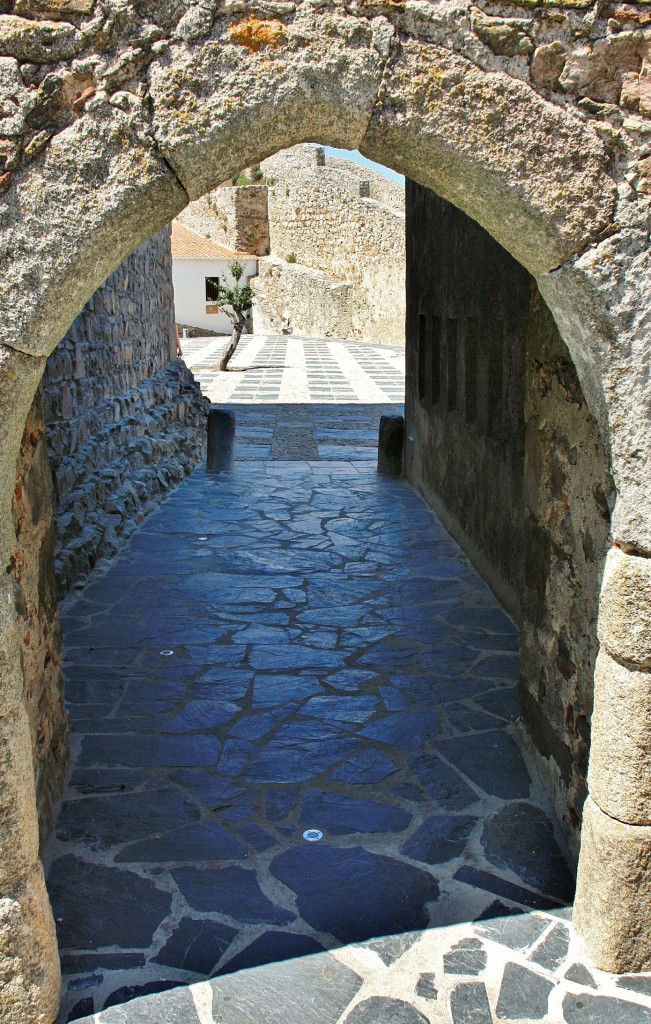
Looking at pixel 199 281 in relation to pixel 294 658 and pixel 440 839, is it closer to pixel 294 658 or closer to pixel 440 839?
pixel 294 658

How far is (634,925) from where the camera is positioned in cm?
286

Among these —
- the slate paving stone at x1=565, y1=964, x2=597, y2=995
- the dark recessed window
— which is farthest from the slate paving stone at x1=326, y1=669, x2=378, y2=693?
the dark recessed window

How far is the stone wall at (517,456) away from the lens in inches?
134

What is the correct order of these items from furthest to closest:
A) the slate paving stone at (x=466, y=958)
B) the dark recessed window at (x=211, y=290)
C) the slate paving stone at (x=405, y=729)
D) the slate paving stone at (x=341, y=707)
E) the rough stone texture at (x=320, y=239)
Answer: the dark recessed window at (x=211, y=290)
the rough stone texture at (x=320, y=239)
the slate paving stone at (x=341, y=707)
the slate paving stone at (x=405, y=729)
the slate paving stone at (x=466, y=958)

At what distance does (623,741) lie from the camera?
9.06 ft

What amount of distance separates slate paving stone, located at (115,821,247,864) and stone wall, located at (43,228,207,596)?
9.39 feet

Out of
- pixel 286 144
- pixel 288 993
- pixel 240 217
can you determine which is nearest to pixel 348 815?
pixel 288 993

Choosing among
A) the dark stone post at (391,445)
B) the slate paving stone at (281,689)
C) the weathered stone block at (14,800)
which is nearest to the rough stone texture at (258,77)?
the weathered stone block at (14,800)

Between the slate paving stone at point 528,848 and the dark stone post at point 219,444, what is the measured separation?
22.9ft

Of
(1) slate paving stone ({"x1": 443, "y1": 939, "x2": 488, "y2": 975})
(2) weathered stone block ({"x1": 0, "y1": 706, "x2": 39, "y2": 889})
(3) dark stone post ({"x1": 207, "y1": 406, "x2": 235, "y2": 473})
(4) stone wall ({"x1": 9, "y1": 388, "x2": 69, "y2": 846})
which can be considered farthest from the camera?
(3) dark stone post ({"x1": 207, "y1": 406, "x2": 235, "y2": 473})

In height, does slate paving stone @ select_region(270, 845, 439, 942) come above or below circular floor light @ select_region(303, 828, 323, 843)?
below

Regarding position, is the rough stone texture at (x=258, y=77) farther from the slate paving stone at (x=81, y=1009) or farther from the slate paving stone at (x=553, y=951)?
the slate paving stone at (x=553, y=951)

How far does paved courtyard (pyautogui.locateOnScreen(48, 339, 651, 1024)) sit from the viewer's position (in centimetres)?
285

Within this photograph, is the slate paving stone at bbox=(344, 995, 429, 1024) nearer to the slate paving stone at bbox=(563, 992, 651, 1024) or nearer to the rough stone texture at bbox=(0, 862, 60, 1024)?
the slate paving stone at bbox=(563, 992, 651, 1024)
